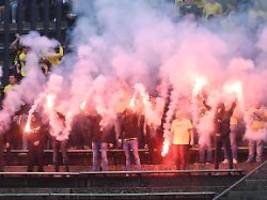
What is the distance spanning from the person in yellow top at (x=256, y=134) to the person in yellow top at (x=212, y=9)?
9.37 feet

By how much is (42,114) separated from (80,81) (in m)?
1.62

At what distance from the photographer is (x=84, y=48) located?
61.6 ft

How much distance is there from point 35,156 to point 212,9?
20.2 ft

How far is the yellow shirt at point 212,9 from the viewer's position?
18384 mm

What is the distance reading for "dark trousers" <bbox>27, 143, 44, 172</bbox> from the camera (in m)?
16.8

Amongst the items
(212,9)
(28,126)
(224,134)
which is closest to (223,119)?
(224,134)

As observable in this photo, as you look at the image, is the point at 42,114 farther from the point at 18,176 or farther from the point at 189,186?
the point at 189,186

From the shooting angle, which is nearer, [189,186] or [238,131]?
[189,186]

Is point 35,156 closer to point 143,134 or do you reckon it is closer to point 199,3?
point 143,134

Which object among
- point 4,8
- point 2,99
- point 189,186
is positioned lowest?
point 189,186

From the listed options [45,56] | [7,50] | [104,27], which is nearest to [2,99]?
[45,56]

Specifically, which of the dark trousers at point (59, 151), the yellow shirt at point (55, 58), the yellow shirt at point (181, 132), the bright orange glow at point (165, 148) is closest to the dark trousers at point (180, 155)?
the yellow shirt at point (181, 132)

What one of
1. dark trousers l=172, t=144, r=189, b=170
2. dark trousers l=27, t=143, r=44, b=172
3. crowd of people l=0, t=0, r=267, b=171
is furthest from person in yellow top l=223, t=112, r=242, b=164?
dark trousers l=27, t=143, r=44, b=172

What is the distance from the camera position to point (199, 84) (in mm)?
17656
